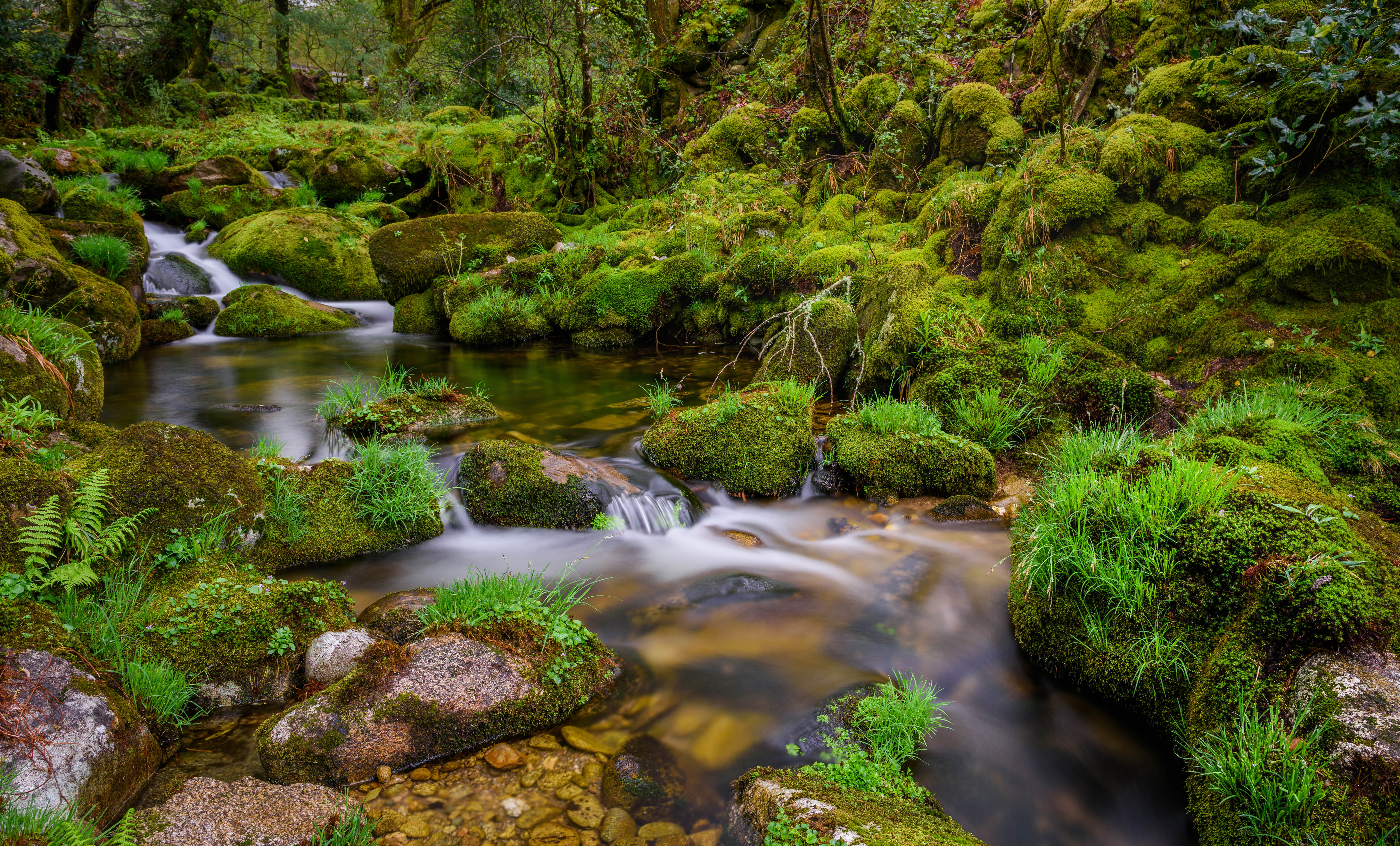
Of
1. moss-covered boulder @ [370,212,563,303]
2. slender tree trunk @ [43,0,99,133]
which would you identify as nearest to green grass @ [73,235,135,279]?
moss-covered boulder @ [370,212,563,303]

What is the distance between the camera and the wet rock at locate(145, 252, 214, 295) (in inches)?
477

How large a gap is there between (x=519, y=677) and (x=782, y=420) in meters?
3.31

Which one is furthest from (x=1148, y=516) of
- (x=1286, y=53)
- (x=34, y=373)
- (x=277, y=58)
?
(x=277, y=58)

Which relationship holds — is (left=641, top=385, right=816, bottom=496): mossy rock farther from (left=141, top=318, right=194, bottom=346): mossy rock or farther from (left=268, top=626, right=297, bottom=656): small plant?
(left=141, top=318, right=194, bottom=346): mossy rock

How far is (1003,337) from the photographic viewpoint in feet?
22.1

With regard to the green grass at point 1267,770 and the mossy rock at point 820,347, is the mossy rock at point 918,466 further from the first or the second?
the green grass at point 1267,770

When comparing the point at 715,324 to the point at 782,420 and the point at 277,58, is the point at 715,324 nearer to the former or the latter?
the point at 782,420

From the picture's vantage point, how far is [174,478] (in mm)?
3965

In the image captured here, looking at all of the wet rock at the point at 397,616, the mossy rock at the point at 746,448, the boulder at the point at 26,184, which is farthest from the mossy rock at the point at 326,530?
the boulder at the point at 26,184

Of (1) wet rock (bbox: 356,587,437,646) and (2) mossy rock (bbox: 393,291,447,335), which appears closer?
(1) wet rock (bbox: 356,587,437,646)

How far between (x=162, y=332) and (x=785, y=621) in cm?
1144

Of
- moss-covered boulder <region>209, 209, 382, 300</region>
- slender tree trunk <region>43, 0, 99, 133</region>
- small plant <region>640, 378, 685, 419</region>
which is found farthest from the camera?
slender tree trunk <region>43, 0, 99, 133</region>

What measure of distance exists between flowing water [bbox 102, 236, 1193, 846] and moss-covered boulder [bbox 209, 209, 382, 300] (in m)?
6.05

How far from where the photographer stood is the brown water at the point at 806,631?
9.66 ft
